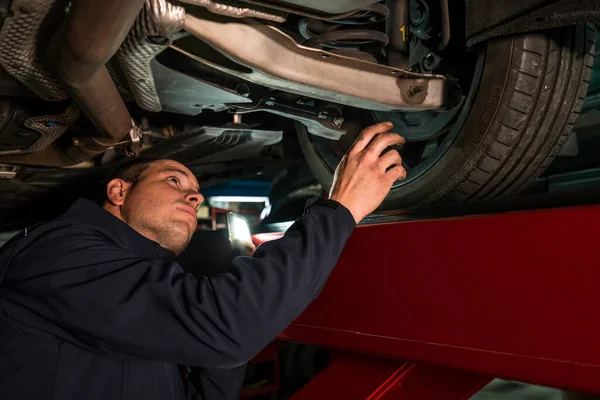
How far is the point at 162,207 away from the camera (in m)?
1.21

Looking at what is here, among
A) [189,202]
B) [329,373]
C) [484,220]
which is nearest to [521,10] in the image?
[484,220]

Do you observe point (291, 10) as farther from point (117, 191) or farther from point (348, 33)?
point (117, 191)

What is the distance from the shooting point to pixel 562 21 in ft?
3.29

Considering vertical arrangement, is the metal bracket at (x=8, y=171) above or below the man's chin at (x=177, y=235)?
below

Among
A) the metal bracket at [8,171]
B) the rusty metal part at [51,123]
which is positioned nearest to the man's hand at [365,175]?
the rusty metal part at [51,123]

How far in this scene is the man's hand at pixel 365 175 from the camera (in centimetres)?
101

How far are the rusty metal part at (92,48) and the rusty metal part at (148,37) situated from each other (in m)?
0.05

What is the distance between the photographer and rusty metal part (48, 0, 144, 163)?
0.84m

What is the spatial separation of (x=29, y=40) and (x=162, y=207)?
47 cm

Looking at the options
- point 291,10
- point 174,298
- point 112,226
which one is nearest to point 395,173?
point 291,10

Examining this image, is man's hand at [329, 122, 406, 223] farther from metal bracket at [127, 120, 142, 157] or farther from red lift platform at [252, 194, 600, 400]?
metal bracket at [127, 120, 142, 157]

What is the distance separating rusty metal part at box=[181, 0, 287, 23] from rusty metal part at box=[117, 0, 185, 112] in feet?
0.15

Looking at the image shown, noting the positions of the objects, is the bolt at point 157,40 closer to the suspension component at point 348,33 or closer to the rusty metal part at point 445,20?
the suspension component at point 348,33

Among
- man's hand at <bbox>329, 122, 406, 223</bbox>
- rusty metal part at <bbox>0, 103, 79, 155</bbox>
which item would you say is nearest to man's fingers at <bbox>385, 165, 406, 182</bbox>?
man's hand at <bbox>329, 122, 406, 223</bbox>
